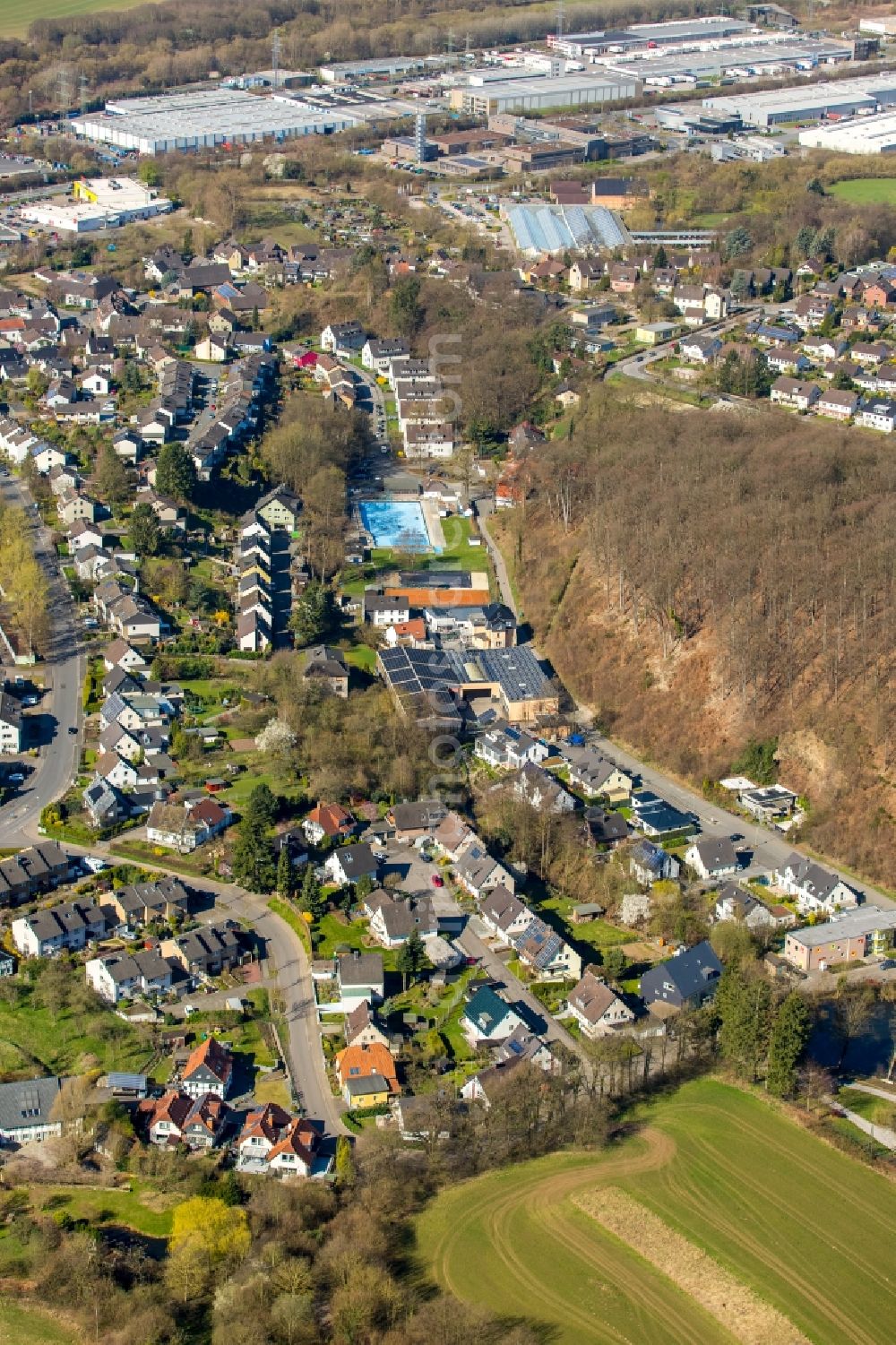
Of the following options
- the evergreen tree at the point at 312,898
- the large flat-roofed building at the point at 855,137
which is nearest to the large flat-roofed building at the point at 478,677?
the evergreen tree at the point at 312,898

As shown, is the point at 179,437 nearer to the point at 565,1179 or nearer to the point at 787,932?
the point at 787,932

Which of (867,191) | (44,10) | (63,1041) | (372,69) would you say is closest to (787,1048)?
(63,1041)

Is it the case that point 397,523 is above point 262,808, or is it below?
above

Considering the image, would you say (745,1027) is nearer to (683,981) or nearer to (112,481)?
(683,981)

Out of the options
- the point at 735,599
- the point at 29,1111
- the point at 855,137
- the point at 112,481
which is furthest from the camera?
the point at 855,137

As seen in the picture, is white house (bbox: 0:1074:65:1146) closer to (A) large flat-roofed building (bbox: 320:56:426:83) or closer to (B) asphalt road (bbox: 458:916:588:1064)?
(B) asphalt road (bbox: 458:916:588:1064)

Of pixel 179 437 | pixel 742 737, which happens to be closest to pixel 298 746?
pixel 742 737

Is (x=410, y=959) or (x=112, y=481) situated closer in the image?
(x=410, y=959)
